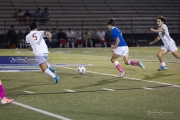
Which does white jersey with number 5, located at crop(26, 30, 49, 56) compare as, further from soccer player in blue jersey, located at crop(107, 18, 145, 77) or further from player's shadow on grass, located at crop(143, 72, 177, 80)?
player's shadow on grass, located at crop(143, 72, 177, 80)

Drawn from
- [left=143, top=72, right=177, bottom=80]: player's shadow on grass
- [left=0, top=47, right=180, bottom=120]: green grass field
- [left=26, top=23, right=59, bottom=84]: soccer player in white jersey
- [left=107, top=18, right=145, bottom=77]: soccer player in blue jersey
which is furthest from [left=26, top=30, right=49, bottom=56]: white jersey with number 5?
[left=143, top=72, right=177, bottom=80]: player's shadow on grass

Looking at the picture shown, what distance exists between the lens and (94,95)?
1154 cm

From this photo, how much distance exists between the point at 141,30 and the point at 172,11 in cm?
441

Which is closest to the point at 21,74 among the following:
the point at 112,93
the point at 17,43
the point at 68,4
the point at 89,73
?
the point at 89,73

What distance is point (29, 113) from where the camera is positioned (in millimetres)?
9188

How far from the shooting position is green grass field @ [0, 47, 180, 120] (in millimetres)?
9078

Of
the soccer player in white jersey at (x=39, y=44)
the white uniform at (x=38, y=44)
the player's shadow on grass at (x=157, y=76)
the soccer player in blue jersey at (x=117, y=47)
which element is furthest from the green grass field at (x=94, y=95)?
the white uniform at (x=38, y=44)

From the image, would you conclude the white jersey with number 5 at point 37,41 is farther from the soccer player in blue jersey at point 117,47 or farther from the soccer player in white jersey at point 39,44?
the soccer player in blue jersey at point 117,47

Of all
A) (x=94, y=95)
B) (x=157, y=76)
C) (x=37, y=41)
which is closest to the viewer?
(x=94, y=95)

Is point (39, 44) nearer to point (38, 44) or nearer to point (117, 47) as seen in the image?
point (38, 44)

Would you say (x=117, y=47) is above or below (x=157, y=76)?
above

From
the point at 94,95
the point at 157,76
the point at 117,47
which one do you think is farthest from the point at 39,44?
the point at 157,76

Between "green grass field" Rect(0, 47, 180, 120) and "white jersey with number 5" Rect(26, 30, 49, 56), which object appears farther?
"white jersey with number 5" Rect(26, 30, 49, 56)

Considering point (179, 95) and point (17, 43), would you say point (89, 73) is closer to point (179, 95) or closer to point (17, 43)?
point (179, 95)
